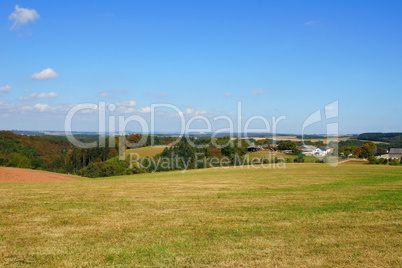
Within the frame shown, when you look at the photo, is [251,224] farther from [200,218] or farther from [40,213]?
[40,213]

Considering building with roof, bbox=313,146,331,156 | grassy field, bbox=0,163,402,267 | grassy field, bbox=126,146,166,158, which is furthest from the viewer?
building with roof, bbox=313,146,331,156

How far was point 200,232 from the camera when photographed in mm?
9539

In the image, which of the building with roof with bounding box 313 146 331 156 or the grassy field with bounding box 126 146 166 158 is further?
the building with roof with bounding box 313 146 331 156

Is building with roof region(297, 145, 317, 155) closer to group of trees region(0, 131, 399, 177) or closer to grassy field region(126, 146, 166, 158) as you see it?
group of trees region(0, 131, 399, 177)

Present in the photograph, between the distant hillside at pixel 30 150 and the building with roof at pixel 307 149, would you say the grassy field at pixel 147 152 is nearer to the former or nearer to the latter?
the distant hillside at pixel 30 150

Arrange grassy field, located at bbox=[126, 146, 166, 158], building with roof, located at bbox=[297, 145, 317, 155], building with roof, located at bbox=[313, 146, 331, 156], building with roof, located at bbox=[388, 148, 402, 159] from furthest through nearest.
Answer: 1. building with roof, located at bbox=[313, 146, 331, 156]
2. building with roof, located at bbox=[297, 145, 317, 155]
3. grassy field, located at bbox=[126, 146, 166, 158]
4. building with roof, located at bbox=[388, 148, 402, 159]

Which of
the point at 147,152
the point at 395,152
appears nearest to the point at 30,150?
the point at 147,152

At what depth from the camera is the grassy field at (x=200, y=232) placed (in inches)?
286

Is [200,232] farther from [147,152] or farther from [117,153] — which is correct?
[117,153]

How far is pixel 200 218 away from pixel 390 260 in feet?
19.3

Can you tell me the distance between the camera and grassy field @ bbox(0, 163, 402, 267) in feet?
23.8

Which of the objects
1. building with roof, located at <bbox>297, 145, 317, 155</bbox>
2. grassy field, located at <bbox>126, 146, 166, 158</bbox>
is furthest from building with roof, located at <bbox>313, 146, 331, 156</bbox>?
grassy field, located at <bbox>126, 146, 166, 158</bbox>

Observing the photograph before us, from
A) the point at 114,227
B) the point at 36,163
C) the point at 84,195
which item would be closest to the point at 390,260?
the point at 114,227

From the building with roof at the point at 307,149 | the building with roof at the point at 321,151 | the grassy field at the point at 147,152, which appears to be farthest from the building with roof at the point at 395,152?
the grassy field at the point at 147,152
